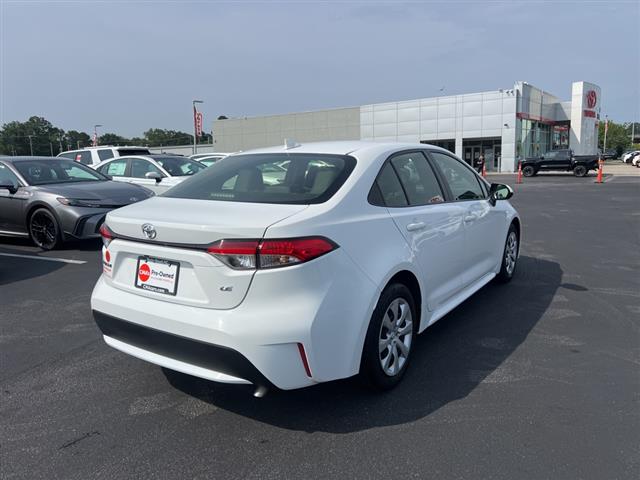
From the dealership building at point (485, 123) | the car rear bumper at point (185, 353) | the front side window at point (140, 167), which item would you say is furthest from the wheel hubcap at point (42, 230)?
the dealership building at point (485, 123)

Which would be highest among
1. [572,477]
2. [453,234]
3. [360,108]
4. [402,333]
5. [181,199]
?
[360,108]

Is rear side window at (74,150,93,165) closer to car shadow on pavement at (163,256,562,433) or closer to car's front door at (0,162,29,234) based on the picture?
car's front door at (0,162,29,234)

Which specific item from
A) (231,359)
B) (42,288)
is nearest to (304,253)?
(231,359)

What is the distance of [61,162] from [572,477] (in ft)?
30.4

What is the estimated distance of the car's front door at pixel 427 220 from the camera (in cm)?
348

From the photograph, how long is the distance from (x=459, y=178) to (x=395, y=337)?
2.03 metres

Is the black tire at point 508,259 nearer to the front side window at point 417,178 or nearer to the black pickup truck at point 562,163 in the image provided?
the front side window at point 417,178

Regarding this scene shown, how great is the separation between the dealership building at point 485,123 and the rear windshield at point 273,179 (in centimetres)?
4086

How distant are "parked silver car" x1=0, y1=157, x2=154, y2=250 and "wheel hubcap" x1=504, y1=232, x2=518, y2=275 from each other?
5809 mm

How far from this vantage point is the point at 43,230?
8094mm

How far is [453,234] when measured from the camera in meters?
4.08

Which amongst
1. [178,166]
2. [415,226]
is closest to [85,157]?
[178,166]

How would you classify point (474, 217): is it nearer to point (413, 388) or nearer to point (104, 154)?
point (413, 388)

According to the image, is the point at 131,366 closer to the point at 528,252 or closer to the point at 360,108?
the point at 528,252
